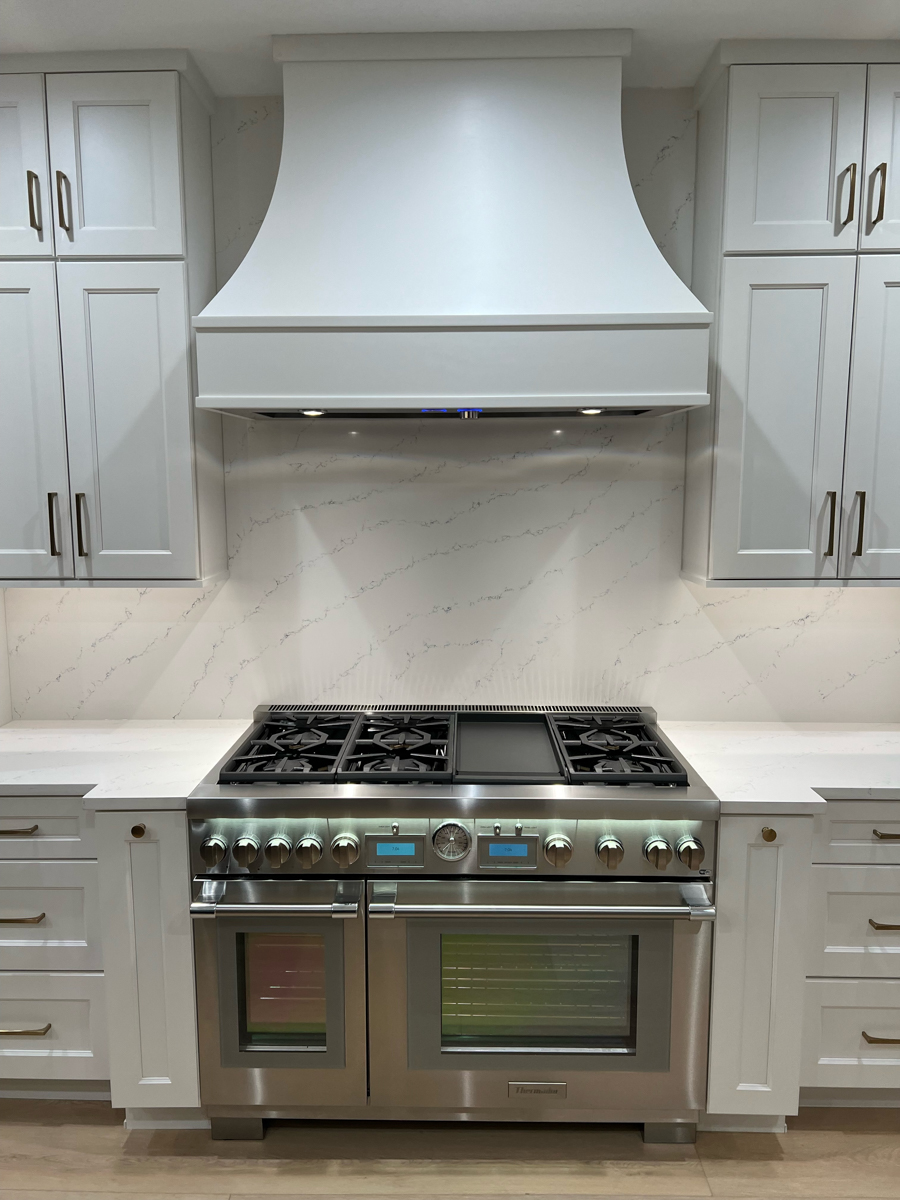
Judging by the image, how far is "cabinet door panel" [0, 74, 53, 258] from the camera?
2.24 meters

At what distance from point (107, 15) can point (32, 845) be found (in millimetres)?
2096

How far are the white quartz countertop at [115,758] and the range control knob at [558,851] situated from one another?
36.2 inches

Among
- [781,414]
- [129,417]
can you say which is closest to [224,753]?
[129,417]

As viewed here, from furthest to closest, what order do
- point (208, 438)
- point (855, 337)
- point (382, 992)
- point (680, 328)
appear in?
1. point (208, 438)
2. point (855, 337)
3. point (382, 992)
4. point (680, 328)

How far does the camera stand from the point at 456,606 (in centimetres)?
270

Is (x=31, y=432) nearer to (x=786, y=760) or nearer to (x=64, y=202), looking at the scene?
(x=64, y=202)

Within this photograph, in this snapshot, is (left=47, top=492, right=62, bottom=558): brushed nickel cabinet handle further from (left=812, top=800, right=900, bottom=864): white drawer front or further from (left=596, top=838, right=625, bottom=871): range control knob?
(left=812, top=800, right=900, bottom=864): white drawer front

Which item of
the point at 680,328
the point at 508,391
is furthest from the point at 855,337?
the point at 508,391

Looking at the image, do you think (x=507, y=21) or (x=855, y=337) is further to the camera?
(x=855, y=337)

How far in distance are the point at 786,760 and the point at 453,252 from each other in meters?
1.63

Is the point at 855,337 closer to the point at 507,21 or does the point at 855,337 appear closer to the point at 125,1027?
the point at 507,21

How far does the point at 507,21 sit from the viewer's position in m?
2.10

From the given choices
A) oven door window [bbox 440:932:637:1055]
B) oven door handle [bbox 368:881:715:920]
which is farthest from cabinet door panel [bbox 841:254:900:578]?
oven door window [bbox 440:932:637:1055]

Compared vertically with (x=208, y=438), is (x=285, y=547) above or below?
below
